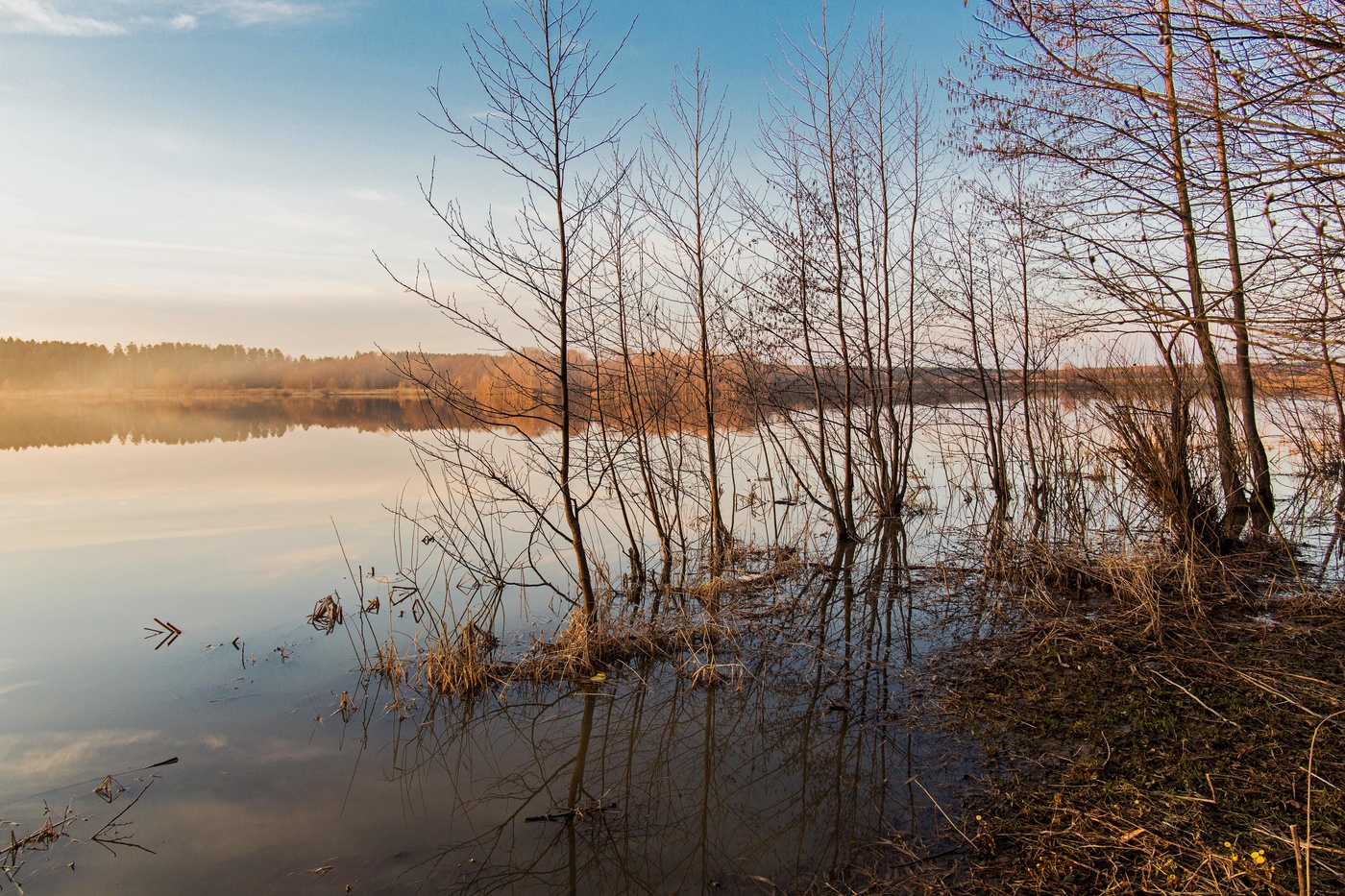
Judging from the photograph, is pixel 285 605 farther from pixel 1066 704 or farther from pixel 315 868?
pixel 1066 704

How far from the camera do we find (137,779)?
4242 mm

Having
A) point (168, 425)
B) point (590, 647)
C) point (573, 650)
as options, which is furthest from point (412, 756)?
point (168, 425)

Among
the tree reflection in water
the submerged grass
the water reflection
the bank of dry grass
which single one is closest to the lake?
the tree reflection in water

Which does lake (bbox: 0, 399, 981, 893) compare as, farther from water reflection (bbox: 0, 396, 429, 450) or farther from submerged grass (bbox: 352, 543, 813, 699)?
water reflection (bbox: 0, 396, 429, 450)

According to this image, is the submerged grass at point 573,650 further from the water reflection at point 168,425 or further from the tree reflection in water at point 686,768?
the water reflection at point 168,425

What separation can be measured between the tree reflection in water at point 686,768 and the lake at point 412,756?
0.6 inches

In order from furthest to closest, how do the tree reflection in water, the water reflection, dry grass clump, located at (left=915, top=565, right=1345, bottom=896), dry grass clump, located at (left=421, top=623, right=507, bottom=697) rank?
the water reflection, dry grass clump, located at (left=421, top=623, right=507, bottom=697), the tree reflection in water, dry grass clump, located at (left=915, top=565, right=1345, bottom=896)

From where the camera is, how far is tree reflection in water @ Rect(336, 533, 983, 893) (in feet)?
10.7

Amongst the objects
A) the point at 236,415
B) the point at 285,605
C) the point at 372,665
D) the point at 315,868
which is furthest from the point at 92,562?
the point at 236,415

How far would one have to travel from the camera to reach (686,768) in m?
4.14

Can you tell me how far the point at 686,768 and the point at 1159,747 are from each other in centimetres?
239

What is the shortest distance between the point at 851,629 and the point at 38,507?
1385cm

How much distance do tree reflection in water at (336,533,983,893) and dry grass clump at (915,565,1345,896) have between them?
0.36 meters

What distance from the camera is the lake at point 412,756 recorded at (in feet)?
11.0
